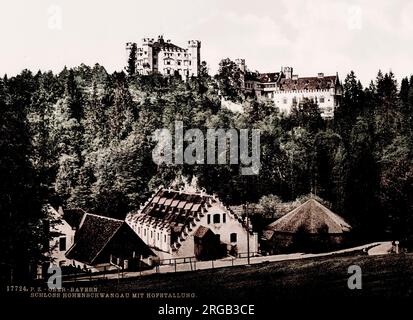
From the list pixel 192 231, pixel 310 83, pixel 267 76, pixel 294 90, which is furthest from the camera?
pixel 294 90

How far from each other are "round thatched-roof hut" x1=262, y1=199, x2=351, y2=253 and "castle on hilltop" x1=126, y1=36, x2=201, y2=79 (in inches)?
230

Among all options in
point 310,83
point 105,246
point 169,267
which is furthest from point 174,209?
point 310,83

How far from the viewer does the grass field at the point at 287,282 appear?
1367 centimetres

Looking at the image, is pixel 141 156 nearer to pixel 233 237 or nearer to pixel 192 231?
pixel 192 231

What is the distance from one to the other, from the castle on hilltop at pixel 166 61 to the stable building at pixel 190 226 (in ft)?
15.7

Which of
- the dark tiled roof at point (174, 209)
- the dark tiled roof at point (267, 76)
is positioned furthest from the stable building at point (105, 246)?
the dark tiled roof at point (267, 76)

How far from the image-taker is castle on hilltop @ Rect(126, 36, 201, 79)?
70.9ft

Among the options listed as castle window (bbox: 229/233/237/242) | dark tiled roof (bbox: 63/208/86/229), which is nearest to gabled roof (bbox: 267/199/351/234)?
castle window (bbox: 229/233/237/242)

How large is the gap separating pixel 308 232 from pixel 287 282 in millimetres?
3663

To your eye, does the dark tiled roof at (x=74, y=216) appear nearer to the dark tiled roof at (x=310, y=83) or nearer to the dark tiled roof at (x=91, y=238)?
the dark tiled roof at (x=91, y=238)

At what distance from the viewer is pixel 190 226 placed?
53.5 feet

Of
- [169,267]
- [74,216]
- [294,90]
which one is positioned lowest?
[169,267]
